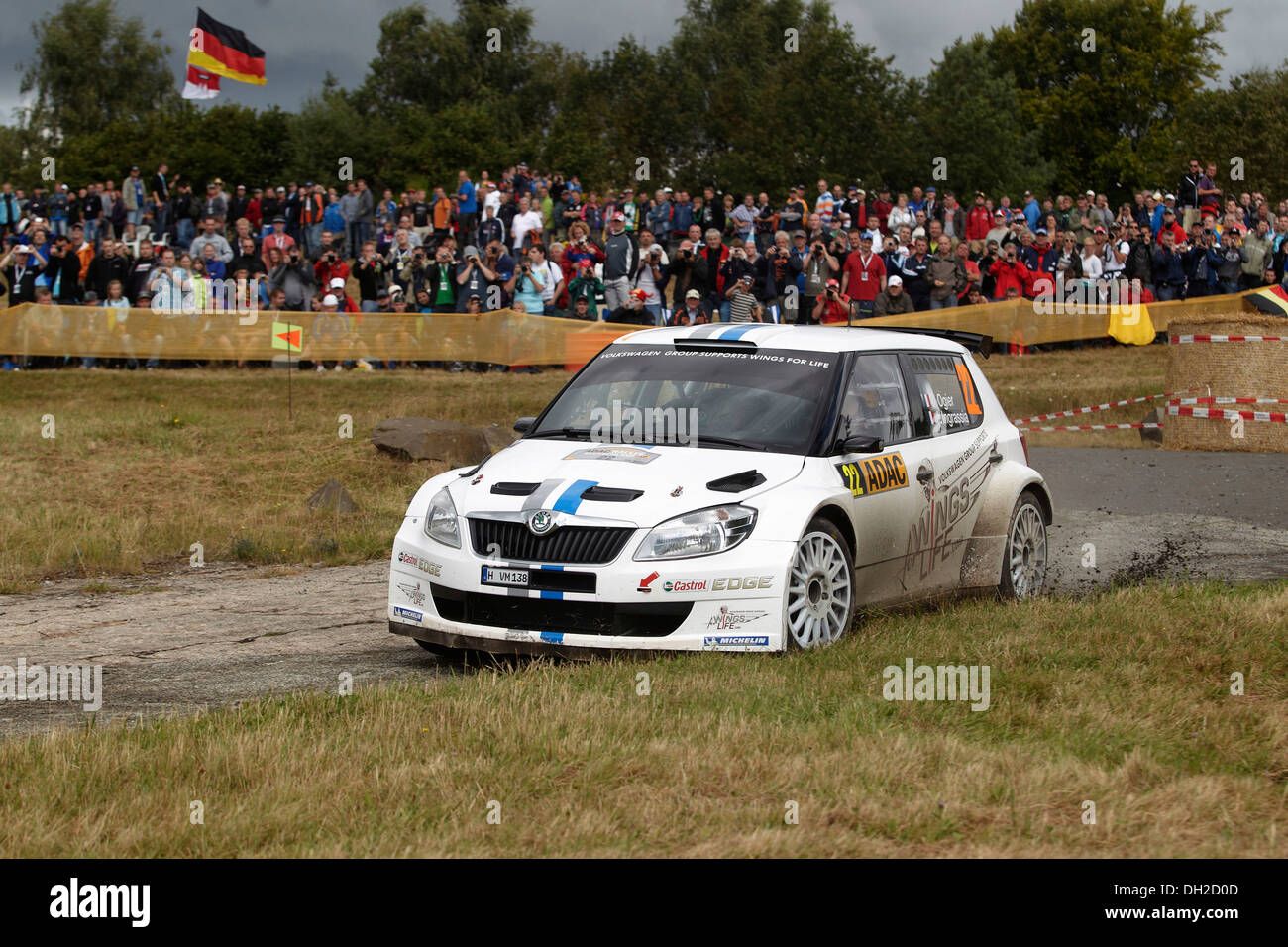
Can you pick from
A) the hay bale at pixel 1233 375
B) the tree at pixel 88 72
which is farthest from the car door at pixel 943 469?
the tree at pixel 88 72

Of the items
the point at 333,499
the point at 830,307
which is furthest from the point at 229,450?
the point at 830,307

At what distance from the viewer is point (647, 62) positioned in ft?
310

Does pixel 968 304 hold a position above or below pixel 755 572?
above

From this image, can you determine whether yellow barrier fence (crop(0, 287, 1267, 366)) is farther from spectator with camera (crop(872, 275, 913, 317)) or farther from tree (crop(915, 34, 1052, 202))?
tree (crop(915, 34, 1052, 202))

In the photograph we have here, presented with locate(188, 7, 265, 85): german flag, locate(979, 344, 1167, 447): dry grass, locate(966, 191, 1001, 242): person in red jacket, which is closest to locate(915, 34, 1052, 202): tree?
locate(966, 191, 1001, 242): person in red jacket

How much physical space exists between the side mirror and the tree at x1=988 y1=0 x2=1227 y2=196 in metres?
73.9

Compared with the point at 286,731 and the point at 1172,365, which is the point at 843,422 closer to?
the point at 286,731

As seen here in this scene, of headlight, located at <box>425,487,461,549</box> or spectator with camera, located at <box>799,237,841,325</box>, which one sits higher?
spectator with camera, located at <box>799,237,841,325</box>

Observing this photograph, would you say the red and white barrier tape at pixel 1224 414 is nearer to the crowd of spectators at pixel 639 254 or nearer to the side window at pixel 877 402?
the crowd of spectators at pixel 639 254

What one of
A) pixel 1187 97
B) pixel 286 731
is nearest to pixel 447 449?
pixel 286 731

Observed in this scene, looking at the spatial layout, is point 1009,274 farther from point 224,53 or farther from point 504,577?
point 504,577

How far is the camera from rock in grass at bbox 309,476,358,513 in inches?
590

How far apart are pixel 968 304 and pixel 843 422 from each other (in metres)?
18.8

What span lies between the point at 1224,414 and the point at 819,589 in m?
13.3
